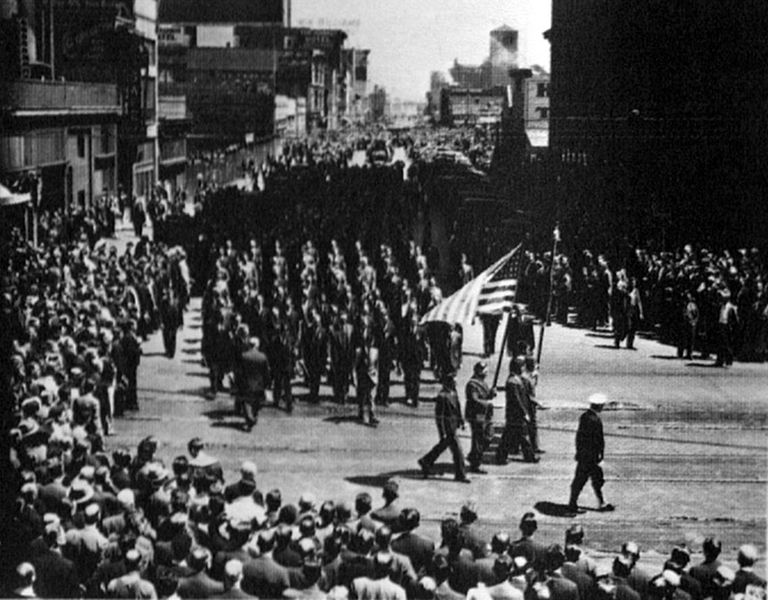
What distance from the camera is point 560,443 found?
12688 millimetres

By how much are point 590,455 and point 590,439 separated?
228 mm

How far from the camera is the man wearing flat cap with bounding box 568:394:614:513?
1173 centimetres

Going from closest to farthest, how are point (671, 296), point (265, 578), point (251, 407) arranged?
point (265, 578)
point (251, 407)
point (671, 296)

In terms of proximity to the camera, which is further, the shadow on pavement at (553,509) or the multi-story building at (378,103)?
the multi-story building at (378,103)

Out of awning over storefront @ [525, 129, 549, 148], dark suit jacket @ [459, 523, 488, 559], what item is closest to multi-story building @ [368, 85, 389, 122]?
awning over storefront @ [525, 129, 549, 148]

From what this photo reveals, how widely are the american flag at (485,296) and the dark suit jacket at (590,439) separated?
2.13 metres

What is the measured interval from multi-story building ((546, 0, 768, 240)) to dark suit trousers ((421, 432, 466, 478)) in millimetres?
4559

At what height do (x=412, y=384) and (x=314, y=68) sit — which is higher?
(x=314, y=68)

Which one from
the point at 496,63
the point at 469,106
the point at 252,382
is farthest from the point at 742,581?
the point at 469,106

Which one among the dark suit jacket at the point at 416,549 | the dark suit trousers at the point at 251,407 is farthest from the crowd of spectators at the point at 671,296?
the dark suit jacket at the point at 416,549

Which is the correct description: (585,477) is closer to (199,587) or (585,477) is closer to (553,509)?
(553,509)

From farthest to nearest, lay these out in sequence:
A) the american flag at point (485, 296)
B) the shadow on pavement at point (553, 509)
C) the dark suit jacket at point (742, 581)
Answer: the american flag at point (485, 296), the shadow on pavement at point (553, 509), the dark suit jacket at point (742, 581)

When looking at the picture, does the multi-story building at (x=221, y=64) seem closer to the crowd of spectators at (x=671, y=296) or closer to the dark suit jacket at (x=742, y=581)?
the crowd of spectators at (x=671, y=296)

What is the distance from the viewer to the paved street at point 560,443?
38.6ft
